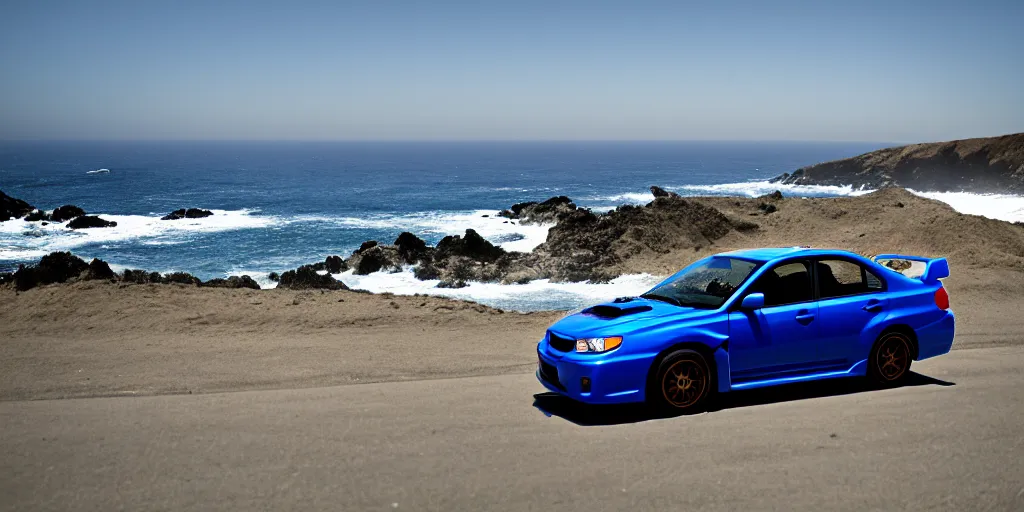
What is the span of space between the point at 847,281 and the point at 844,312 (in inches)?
24.8

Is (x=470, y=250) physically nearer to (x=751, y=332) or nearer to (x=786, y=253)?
(x=786, y=253)

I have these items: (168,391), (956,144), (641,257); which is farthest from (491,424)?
(956,144)

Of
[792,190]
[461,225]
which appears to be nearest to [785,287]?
[461,225]

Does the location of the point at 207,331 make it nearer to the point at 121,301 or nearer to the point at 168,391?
the point at 121,301

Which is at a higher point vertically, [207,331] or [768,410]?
[768,410]

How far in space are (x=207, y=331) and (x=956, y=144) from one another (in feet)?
267

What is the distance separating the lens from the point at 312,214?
58.2 m

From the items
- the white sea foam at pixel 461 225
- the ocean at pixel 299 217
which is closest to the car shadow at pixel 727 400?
the ocean at pixel 299 217

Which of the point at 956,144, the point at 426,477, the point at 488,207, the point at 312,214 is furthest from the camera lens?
the point at 956,144

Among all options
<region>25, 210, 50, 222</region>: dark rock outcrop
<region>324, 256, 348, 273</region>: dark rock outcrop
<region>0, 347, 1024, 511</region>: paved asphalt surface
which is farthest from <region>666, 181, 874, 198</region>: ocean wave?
<region>0, 347, 1024, 511</region>: paved asphalt surface

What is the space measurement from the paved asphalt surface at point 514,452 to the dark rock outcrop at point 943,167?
69513 mm

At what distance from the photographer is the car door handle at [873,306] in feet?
22.6

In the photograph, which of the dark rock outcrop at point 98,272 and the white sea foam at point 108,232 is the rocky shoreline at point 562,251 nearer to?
the dark rock outcrop at point 98,272

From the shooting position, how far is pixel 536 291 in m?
22.7
